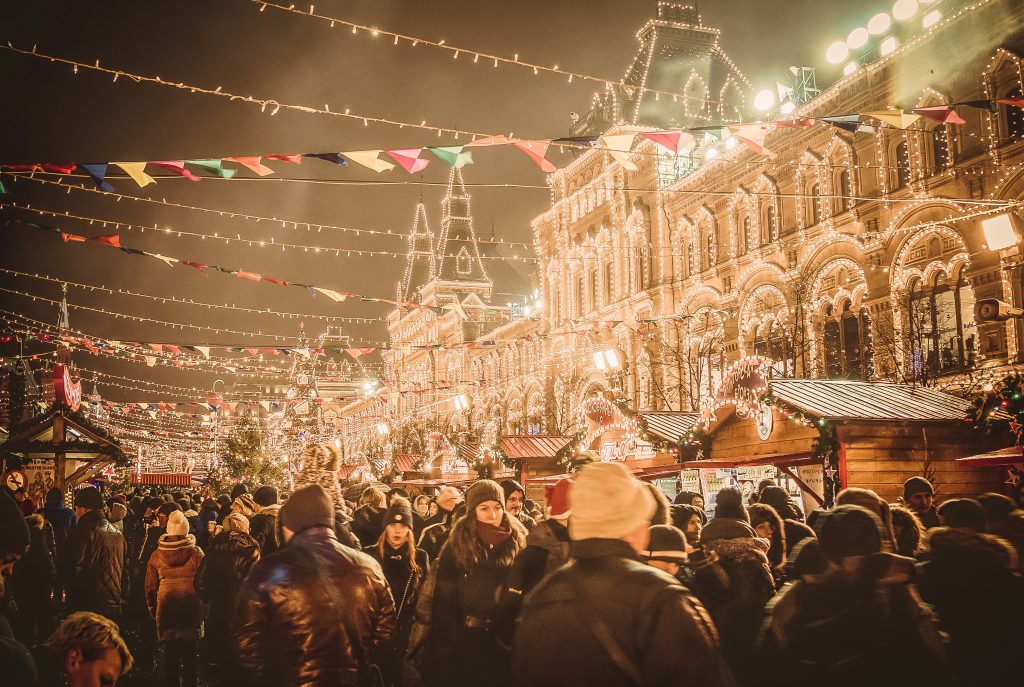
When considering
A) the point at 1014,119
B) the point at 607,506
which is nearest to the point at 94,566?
the point at 607,506

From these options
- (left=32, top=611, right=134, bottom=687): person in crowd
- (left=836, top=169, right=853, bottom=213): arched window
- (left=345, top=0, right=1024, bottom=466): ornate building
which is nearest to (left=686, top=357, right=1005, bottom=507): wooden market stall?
(left=345, top=0, right=1024, bottom=466): ornate building

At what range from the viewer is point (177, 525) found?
7535 mm

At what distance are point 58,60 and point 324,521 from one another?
7937 mm

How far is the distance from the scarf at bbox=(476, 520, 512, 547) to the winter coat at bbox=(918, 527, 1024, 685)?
7.93 feet

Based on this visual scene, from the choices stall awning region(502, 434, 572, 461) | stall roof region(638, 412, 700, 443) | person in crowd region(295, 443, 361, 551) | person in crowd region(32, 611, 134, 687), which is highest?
stall roof region(638, 412, 700, 443)

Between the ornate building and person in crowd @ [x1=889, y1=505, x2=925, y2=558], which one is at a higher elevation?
the ornate building

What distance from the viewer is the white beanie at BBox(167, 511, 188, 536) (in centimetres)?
750

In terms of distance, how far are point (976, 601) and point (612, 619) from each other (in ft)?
7.39

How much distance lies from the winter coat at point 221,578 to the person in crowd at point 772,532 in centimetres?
400

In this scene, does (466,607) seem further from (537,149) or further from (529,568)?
(537,149)

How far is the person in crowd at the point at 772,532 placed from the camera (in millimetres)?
6500

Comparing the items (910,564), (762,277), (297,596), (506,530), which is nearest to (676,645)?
(910,564)

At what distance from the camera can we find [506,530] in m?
5.54

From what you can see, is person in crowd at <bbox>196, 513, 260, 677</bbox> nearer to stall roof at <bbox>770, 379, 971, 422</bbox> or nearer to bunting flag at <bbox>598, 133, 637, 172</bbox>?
bunting flag at <bbox>598, 133, 637, 172</bbox>
